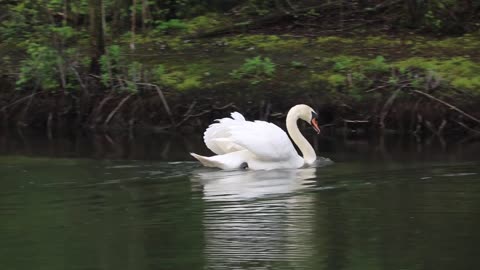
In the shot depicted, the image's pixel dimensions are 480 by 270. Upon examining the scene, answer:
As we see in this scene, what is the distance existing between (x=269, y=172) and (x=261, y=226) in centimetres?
402

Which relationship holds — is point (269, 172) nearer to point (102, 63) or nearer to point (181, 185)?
point (181, 185)

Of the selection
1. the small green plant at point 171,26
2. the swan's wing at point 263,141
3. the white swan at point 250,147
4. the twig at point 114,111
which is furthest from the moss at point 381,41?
the swan's wing at point 263,141

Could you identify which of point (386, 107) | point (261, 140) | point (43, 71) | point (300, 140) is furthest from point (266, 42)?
point (261, 140)

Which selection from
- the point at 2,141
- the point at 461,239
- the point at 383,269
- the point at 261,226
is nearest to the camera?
the point at 383,269

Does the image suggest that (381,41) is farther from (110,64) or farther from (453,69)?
(110,64)

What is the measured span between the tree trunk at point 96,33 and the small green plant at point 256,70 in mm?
2357

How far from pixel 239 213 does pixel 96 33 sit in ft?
31.9

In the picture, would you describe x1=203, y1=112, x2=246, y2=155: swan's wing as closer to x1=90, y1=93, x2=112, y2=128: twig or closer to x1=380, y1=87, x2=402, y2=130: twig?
x1=380, y1=87, x2=402, y2=130: twig

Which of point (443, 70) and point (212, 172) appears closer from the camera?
point (212, 172)

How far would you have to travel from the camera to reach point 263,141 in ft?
44.4

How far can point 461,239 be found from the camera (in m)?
8.95

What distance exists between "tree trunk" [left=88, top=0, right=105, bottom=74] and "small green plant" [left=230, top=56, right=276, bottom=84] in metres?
2.36

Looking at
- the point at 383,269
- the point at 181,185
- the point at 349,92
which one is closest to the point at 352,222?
the point at 383,269

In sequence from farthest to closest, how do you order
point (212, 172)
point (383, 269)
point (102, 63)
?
point (102, 63) → point (212, 172) → point (383, 269)
